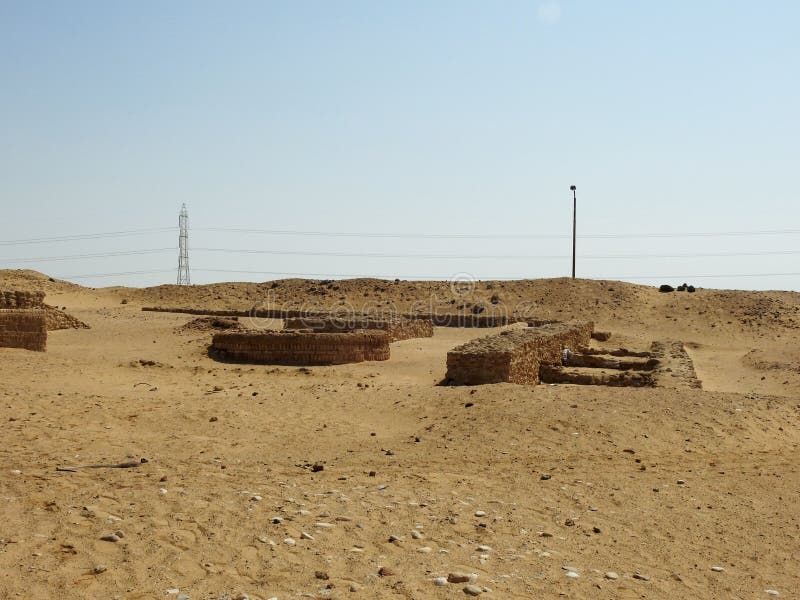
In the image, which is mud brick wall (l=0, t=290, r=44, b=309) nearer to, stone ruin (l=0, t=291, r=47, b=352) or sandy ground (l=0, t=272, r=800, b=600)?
stone ruin (l=0, t=291, r=47, b=352)

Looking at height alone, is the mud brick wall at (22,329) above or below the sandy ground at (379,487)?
above

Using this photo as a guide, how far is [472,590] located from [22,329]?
1232 cm

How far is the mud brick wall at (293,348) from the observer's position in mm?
15758

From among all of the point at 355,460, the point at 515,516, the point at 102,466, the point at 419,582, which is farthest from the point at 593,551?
the point at 102,466

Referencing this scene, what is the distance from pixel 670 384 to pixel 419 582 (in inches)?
339

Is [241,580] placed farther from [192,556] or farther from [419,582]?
[419,582]

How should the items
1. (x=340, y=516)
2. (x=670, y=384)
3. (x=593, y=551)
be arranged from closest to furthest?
(x=593, y=551), (x=340, y=516), (x=670, y=384)

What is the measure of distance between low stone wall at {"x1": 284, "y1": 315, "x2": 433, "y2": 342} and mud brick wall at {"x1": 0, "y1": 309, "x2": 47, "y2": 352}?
683cm

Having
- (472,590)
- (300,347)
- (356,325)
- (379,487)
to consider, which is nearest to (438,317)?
(356,325)

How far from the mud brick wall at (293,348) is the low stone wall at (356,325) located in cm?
248

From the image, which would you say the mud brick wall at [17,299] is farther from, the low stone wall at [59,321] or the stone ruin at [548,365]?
the stone ruin at [548,365]

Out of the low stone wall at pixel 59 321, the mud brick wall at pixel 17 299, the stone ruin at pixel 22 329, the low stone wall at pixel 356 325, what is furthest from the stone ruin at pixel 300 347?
the low stone wall at pixel 59 321

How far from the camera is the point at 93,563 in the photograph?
422cm

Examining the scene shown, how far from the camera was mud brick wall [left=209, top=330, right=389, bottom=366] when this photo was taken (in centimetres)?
1576
